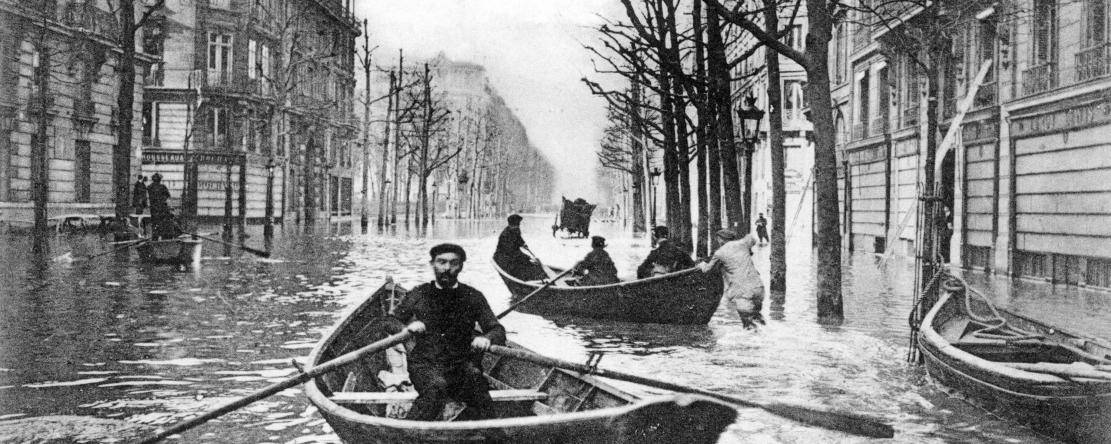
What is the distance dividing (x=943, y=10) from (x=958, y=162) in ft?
13.3

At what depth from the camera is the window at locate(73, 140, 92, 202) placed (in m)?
33.7

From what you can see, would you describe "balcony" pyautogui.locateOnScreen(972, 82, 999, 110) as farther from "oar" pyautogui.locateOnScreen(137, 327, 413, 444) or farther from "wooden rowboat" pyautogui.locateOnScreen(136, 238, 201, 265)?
"oar" pyautogui.locateOnScreen(137, 327, 413, 444)

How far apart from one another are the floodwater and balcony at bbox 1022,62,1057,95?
4.67m

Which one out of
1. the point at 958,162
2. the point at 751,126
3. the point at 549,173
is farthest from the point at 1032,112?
the point at 549,173

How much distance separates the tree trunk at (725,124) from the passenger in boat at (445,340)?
12.1 m

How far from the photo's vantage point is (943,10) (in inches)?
983

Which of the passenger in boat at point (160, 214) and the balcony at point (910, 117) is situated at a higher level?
the balcony at point (910, 117)

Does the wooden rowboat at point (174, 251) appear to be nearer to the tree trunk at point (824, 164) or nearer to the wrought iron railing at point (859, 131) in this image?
the tree trunk at point (824, 164)

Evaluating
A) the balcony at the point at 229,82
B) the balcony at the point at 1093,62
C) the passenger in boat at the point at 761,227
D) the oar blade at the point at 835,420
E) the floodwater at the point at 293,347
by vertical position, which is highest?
the balcony at the point at 229,82

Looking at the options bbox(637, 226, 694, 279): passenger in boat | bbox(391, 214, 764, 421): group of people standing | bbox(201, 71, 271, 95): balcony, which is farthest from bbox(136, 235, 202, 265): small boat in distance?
bbox(201, 71, 271, 95): balcony

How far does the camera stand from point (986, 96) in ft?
75.8

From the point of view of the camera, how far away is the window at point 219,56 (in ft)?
157

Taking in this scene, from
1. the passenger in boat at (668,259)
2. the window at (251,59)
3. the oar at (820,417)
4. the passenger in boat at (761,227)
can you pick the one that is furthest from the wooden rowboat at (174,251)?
the window at (251,59)

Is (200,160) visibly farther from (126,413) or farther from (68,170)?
(126,413)
